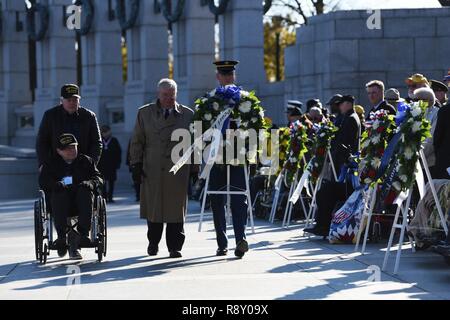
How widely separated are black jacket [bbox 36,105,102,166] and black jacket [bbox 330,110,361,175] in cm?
355

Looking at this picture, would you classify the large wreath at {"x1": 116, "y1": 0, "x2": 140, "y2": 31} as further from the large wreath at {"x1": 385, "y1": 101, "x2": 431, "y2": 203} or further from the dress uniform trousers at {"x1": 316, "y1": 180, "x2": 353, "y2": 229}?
the large wreath at {"x1": 385, "y1": 101, "x2": 431, "y2": 203}

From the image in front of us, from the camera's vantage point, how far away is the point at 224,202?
1283cm

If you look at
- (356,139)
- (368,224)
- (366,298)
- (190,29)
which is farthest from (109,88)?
(366,298)

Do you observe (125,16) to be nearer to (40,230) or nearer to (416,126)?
(40,230)

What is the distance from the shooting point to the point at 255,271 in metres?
11.4

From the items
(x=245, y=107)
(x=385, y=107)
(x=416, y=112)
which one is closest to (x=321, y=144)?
(x=385, y=107)

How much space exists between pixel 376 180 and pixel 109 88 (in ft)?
77.3

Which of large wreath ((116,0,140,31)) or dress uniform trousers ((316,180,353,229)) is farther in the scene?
large wreath ((116,0,140,31))

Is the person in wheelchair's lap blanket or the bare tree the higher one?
the bare tree

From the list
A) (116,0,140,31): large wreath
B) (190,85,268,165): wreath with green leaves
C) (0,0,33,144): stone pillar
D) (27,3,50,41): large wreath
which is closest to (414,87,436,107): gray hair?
(190,85,268,165): wreath with green leaves

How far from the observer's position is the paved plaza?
32.6ft

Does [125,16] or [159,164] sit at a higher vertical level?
[125,16]

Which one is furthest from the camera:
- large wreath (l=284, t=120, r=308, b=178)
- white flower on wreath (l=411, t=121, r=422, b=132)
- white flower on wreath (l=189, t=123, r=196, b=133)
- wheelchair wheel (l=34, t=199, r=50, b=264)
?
large wreath (l=284, t=120, r=308, b=178)

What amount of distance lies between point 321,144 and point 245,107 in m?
2.50
